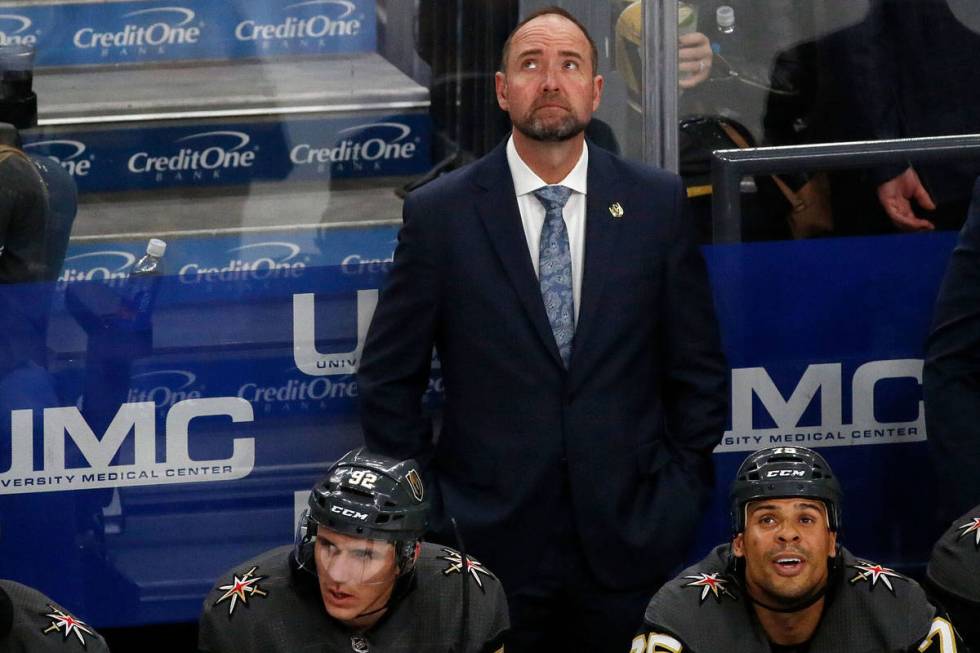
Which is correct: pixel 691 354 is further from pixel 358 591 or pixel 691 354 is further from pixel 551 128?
pixel 358 591

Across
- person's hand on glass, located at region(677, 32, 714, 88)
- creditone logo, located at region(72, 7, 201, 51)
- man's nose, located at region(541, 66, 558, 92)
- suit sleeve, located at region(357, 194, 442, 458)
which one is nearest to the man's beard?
man's nose, located at region(541, 66, 558, 92)

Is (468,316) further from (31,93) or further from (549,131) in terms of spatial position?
(31,93)

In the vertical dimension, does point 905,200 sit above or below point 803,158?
below

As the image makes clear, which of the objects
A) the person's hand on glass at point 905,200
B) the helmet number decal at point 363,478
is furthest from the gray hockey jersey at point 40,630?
the person's hand on glass at point 905,200

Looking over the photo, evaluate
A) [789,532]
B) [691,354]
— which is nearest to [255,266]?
[691,354]

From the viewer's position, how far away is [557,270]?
15.9 ft

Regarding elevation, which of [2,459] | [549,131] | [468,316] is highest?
[549,131]

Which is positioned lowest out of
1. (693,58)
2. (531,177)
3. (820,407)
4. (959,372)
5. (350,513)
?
(350,513)

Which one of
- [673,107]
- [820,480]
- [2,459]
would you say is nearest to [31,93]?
[2,459]

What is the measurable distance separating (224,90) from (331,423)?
0.96m

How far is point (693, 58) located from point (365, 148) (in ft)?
3.08

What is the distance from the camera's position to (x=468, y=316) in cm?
480

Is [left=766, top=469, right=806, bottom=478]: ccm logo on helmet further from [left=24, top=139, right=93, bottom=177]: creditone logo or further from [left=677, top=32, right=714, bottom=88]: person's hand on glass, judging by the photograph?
[left=24, top=139, right=93, bottom=177]: creditone logo

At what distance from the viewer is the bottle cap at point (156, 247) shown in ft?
16.9
